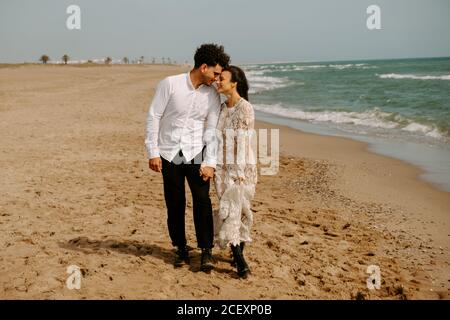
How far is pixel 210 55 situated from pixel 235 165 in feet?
3.09

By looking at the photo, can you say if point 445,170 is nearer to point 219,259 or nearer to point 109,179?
point 219,259

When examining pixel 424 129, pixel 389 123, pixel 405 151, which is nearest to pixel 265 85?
pixel 389 123

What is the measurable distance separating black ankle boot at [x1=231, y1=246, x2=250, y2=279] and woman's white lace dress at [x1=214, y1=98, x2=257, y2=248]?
0.22 ft

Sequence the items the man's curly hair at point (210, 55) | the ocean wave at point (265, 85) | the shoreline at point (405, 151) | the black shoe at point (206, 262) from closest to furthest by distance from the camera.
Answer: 1. the man's curly hair at point (210, 55)
2. the black shoe at point (206, 262)
3. the shoreline at point (405, 151)
4. the ocean wave at point (265, 85)

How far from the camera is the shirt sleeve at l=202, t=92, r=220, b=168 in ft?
11.9

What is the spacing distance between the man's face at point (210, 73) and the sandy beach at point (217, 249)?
1.69 m

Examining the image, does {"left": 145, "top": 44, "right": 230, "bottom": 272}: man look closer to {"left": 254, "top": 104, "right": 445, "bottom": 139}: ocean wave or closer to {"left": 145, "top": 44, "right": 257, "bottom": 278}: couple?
{"left": 145, "top": 44, "right": 257, "bottom": 278}: couple

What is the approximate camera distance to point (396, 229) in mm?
5078

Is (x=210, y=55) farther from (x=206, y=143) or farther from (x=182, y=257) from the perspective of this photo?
(x=182, y=257)

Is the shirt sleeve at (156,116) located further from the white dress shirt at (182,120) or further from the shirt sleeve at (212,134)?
the shirt sleeve at (212,134)

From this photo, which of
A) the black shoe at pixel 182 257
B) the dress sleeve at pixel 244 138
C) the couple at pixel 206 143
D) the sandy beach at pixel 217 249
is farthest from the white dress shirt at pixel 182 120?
the sandy beach at pixel 217 249

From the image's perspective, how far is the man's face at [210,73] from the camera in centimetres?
349

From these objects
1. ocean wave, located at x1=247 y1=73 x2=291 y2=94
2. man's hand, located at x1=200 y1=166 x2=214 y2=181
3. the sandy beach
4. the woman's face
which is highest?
ocean wave, located at x1=247 y1=73 x2=291 y2=94

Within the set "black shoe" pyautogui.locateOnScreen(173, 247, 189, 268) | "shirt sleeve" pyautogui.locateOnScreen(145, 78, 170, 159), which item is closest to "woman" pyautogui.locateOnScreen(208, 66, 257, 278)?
"black shoe" pyautogui.locateOnScreen(173, 247, 189, 268)
